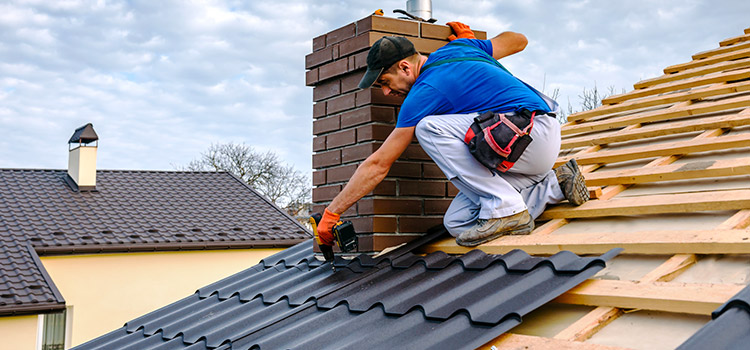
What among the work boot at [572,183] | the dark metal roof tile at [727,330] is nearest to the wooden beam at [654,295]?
the dark metal roof tile at [727,330]

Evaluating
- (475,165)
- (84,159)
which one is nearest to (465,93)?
(475,165)

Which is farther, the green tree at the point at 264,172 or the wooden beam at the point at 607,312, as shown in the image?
the green tree at the point at 264,172

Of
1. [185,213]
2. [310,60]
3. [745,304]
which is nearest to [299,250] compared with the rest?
[310,60]

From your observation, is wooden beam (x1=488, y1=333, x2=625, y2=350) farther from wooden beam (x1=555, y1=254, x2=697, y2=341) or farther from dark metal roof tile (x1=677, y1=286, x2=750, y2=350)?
dark metal roof tile (x1=677, y1=286, x2=750, y2=350)

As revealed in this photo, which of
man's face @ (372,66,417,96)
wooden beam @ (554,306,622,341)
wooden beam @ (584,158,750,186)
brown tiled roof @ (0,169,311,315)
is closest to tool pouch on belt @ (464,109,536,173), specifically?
man's face @ (372,66,417,96)

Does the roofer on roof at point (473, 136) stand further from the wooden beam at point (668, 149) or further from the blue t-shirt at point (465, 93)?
the wooden beam at point (668, 149)

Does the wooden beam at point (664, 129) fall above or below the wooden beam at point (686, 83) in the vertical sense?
below

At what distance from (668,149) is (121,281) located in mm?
13679

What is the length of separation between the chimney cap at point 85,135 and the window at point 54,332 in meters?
4.89

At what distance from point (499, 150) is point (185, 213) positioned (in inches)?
591

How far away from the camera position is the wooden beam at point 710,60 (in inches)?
229

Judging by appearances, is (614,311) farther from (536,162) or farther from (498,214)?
(536,162)

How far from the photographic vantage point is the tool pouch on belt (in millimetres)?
3107

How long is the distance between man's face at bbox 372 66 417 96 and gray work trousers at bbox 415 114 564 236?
0.35 metres
